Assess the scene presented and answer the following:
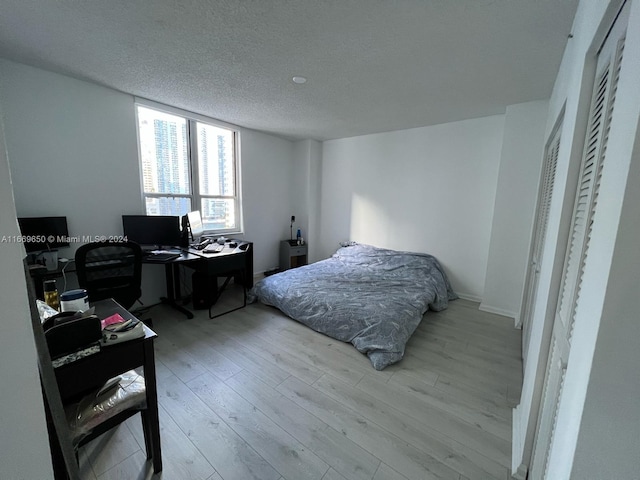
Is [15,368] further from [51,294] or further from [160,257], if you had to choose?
[160,257]

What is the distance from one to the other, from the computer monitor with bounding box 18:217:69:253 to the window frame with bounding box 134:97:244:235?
31.7 inches

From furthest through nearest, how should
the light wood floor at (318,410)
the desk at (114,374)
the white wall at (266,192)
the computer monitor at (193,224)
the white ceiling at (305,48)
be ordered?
the white wall at (266,192) → the computer monitor at (193,224) → the white ceiling at (305,48) → the light wood floor at (318,410) → the desk at (114,374)

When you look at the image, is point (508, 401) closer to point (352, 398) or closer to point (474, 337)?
point (474, 337)

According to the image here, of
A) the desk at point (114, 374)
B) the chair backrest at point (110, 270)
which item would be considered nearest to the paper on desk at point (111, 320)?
the desk at point (114, 374)

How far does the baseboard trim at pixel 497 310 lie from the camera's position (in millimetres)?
3064

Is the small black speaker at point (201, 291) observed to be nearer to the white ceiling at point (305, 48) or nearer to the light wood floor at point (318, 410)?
the light wood floor at point (318, 410)

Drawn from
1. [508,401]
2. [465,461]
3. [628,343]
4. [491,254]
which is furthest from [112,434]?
[491,254]

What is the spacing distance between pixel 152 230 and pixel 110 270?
0.89 m

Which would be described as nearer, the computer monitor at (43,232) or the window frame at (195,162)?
the computer monitor at (43,232)

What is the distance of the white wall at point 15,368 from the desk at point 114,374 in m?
0.49

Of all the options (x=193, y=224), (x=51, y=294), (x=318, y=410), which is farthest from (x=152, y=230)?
(x=318, y=410)

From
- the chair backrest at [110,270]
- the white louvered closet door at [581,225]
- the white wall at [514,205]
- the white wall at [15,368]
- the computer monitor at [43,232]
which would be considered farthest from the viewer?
the white wall at [514,205]

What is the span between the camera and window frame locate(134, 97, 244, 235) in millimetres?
3035

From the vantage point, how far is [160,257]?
270 centimetres
